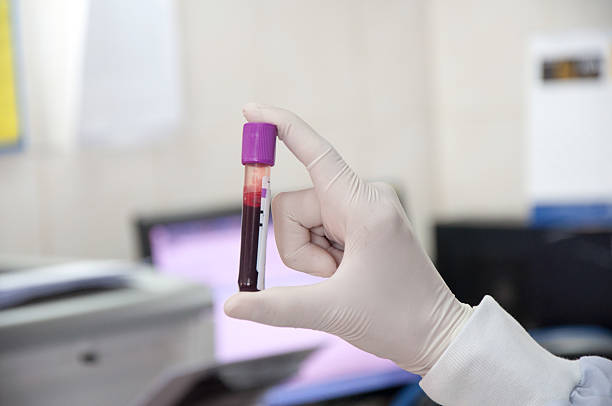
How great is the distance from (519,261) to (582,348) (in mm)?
490

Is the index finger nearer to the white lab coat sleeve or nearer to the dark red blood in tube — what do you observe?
the dark red blood in tube

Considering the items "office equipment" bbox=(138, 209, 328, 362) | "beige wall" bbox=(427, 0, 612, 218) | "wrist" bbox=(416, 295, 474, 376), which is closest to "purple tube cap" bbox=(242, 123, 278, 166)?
"wrist" bbox=(416, 295, 474, 376)

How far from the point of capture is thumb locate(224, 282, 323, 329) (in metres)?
0.46

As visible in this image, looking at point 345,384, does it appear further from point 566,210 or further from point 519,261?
Result: point 566,210

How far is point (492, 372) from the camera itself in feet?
1.70

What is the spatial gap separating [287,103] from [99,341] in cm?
97

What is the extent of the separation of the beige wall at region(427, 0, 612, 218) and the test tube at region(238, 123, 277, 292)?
1.29 meters

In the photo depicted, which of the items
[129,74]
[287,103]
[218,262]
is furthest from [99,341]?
[287,103]

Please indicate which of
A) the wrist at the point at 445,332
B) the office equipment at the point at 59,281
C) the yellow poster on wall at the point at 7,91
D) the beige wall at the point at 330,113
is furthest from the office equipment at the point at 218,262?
the wrist at the point at 445,332

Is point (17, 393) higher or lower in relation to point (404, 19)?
lower

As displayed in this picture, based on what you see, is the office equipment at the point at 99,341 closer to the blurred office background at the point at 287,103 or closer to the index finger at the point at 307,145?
the index finger at the point at 307,145

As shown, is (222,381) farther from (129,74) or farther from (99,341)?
(129,74)

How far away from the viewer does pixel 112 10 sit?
1171 mm

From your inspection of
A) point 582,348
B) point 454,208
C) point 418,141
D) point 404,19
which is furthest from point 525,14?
point 582,348
